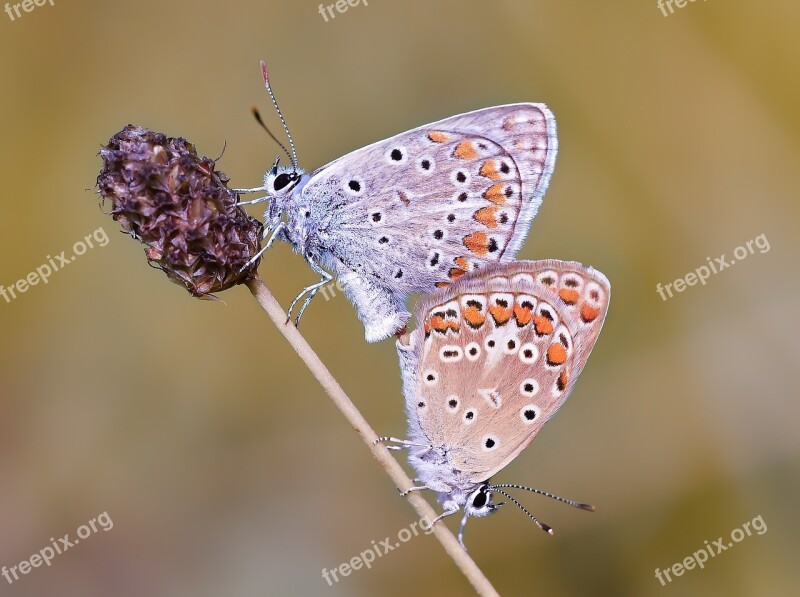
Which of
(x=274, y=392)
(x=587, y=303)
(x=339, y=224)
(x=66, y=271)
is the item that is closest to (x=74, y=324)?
(x=66, y=271)

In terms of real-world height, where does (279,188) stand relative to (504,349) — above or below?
above

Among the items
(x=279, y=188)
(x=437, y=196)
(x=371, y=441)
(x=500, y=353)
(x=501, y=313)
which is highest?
(x=279, y=188)

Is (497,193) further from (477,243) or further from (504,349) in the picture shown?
(504,349)

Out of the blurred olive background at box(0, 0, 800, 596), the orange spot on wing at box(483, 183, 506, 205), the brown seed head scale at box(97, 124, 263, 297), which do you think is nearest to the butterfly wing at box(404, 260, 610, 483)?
the orange spot on wing at box(483, 183, 506, 205)

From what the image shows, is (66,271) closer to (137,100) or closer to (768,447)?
(137,100)

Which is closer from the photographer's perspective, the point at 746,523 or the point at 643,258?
the point at 746,523

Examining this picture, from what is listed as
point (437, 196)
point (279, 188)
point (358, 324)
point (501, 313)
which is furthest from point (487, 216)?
point (358, 324)

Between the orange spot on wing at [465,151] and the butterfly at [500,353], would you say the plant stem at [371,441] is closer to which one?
the butterfly at [500,353]
